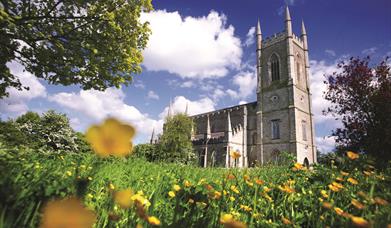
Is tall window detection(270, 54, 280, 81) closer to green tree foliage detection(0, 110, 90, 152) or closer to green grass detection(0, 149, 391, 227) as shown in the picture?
green tree foliage detection(0, 110, 90, 152)

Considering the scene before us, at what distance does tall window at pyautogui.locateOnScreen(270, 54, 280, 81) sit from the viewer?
1446 inches

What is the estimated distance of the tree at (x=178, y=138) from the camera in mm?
24719

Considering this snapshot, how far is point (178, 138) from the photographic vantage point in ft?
90.4

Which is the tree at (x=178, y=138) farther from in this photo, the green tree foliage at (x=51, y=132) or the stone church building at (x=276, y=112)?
the green tree foliage at (x=51, y=132)

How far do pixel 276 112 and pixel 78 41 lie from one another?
3049cm

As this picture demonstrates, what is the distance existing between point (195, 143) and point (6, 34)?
33293mm

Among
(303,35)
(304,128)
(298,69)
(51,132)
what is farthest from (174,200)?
(303,35)

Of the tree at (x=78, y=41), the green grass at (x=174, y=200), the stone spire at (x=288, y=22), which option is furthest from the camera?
the stone spire at (x=288, y=22)

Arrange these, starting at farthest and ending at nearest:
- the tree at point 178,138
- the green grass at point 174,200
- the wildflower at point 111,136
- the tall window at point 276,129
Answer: the tall window at point 276,129
the tree at point 178,138
the green grass at point 174,200
the wildflower at point 111,136

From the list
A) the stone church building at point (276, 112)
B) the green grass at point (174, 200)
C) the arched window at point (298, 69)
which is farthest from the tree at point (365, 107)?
the arched window at point (298, 69)

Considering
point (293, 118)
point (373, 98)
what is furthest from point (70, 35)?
point (293, 118)

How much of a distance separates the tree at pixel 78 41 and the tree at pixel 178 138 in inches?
559

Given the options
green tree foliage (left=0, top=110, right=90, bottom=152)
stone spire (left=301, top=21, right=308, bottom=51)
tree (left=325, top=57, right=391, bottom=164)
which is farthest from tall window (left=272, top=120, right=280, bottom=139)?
green tree foliage (left=0, top=110, right=90, bottom=152)

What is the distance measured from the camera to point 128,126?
0.71 metres
